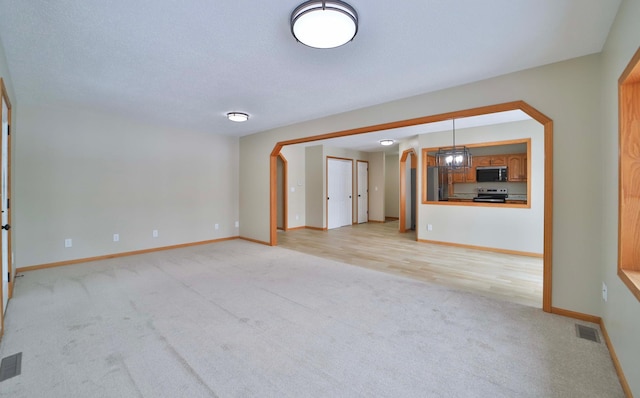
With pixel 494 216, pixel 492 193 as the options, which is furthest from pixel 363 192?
pixel 494 216

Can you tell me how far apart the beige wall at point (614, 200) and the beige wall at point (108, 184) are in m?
5.98

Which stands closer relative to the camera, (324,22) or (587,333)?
(324,22)

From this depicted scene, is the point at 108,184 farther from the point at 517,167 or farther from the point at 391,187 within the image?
the point at 517,167

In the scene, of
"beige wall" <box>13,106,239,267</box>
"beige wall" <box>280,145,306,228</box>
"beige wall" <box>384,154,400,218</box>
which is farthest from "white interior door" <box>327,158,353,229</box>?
"beige wall" <box>13,106,239,267</box>

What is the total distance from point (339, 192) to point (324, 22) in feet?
21.8

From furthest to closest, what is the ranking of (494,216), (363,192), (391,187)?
(391,187) → (363,192) → (494,216)

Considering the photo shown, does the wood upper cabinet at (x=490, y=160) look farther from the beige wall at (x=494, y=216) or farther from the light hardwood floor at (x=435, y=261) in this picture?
the light hardwood floor at (x=435, y=261)

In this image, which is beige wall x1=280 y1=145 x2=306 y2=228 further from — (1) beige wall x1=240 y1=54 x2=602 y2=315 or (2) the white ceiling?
(1) beige wall x1=240 y1=54 x2=602 y2=315

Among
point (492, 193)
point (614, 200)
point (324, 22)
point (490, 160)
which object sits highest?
point (324, 22)

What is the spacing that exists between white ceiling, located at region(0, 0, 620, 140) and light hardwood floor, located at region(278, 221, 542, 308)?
2.38m

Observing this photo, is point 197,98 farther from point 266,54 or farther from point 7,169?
point 7,169

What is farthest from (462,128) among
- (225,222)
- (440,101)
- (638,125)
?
(225,222)

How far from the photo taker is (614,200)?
2.03m

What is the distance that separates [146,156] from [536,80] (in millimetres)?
5823
